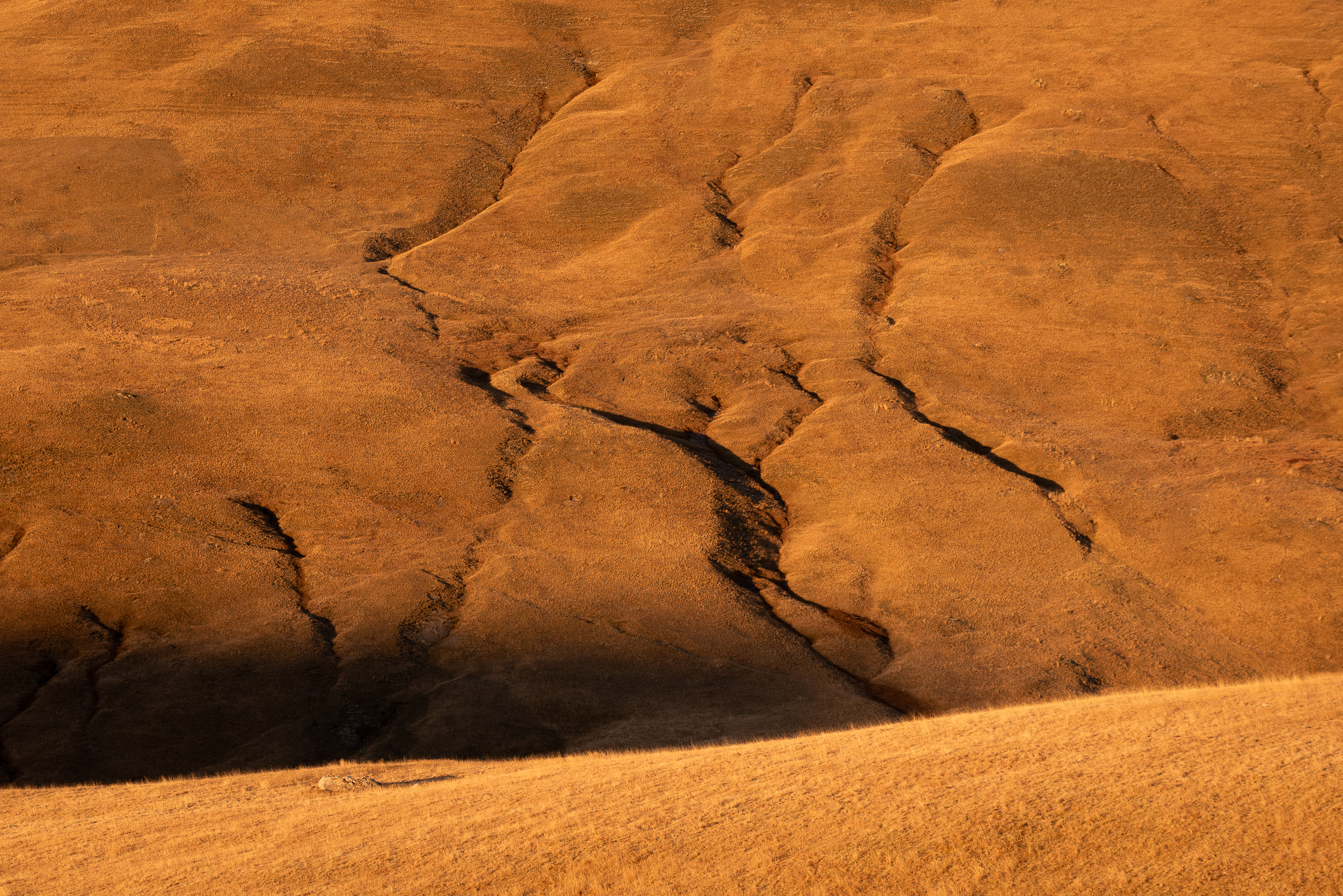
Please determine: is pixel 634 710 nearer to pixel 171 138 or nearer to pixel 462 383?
pixel 462 383

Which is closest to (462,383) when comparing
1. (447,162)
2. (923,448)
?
(923,448)

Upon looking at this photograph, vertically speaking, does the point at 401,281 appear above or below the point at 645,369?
below

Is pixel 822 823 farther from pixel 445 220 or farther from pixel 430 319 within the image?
pixel 445 220

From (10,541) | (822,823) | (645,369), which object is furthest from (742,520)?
(822,823)

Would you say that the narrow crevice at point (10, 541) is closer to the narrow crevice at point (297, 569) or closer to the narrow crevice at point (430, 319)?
the narrow crevice at point (297, 569)

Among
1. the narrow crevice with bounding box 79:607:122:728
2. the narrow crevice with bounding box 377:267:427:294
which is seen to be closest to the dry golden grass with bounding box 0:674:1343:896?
the narrow crevice with bounding box 79:607:122:728

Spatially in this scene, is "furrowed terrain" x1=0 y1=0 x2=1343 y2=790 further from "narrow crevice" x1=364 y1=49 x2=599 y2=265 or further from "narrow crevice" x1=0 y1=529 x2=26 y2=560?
"narrow crevice" x1=364 y1=49 x2=599 y2=265

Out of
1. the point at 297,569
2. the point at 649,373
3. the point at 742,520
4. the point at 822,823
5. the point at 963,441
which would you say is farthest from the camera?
the point at 649,373
